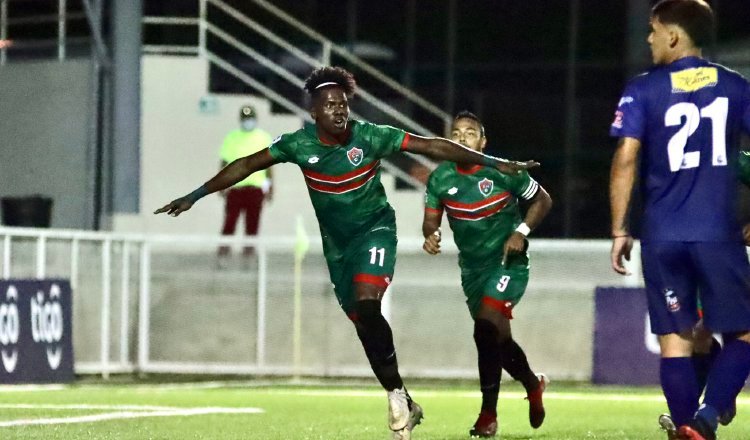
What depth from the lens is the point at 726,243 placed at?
7531 mm

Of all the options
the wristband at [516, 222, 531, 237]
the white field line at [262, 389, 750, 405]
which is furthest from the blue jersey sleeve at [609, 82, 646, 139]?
the white field line at [262, 389, 750, 405]

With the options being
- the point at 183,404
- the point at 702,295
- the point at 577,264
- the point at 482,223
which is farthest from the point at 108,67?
the point at 702,295

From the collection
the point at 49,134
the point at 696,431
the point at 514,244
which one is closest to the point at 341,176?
the point at 514,244

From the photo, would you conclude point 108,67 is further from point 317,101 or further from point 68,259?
point 317,101

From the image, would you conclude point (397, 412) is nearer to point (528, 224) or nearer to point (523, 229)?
point (523, 229)

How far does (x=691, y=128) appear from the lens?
7566mm

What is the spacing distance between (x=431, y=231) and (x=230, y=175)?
1.46m

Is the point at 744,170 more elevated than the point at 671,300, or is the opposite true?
the point at 744,170

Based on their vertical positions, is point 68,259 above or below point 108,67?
below

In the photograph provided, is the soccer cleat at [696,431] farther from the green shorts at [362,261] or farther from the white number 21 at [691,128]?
the green shorts at [362,261]

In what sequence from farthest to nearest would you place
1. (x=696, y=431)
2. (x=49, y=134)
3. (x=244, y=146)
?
(x=49, y=134) → (x=244, y=146) → (x=696, y=431)

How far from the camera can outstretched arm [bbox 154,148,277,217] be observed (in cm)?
932

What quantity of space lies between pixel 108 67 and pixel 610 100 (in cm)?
987

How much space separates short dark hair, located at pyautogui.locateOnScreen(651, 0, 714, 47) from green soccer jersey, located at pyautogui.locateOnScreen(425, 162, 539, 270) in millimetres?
3095
